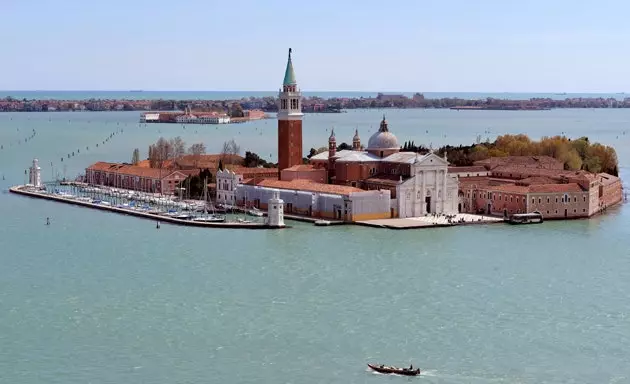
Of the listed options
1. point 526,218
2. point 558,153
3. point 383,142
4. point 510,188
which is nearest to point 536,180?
point 510,188

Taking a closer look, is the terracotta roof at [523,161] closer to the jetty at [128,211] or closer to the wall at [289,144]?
the wall at [289,144]

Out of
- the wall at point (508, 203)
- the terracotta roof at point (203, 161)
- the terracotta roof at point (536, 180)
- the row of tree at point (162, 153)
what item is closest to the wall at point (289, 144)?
the wall at point (508, 203)

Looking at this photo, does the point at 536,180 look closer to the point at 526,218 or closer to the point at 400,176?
the point at 526,218

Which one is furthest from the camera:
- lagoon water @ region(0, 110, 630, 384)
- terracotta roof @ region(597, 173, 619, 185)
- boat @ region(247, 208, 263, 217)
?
terracotta roof @ region(597, 173, 619, 185)

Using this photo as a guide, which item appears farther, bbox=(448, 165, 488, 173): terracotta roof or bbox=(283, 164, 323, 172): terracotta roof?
bbox=(448, 165, 488, 173): terracotta roof

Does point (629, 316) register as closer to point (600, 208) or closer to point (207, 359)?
point (207, 359)

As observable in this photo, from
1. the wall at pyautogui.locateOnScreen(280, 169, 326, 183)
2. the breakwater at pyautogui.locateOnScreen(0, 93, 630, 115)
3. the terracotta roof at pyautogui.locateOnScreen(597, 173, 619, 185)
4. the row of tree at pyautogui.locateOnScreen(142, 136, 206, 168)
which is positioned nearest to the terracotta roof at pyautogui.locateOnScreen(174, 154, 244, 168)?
the row of tree at pyautogui.locateOnScreen(142, 136, 206, 168)

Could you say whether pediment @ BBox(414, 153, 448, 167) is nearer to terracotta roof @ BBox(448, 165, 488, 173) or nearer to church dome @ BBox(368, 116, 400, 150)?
church dome @ BBox(368, 116, 400, 150)

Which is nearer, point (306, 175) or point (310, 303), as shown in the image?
point (310, 303)
